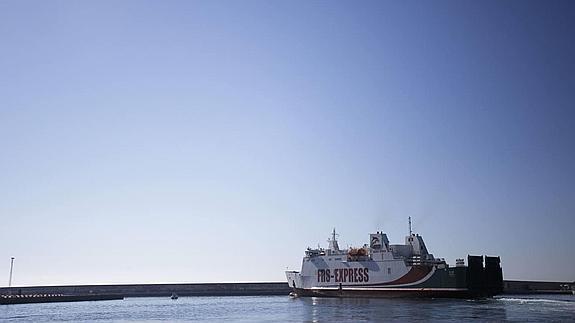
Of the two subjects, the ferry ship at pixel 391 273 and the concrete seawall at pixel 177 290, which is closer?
the ferry ship at pixel 391 273

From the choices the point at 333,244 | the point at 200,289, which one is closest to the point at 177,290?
the point at 200,289

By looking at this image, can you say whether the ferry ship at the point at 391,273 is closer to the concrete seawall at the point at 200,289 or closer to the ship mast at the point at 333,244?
the ship mast at the point at 333,244

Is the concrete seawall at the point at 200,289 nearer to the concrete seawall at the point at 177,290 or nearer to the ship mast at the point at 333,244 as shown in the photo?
the concrete seawall at the point at 177,290

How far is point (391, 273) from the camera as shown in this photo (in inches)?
2074

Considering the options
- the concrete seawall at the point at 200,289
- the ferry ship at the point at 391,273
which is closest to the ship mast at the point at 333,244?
the ferry ship at the point at 391,273

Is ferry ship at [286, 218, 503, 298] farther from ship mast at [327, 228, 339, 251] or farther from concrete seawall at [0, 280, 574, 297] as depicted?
concrete seawall at [0, 280, 574, 297]

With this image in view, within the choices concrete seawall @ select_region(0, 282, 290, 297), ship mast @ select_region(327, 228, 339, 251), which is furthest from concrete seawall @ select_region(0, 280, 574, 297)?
ship mast @ select_region(327, 228, 339, 251)

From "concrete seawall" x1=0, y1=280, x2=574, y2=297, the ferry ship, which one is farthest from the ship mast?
"concrete seawall" x1=0, y1=280, x2=574, y2=297

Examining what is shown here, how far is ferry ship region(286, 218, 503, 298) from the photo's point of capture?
4931 centimetres

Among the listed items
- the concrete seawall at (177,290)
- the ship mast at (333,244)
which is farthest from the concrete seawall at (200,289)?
the ship mast at (333,244)

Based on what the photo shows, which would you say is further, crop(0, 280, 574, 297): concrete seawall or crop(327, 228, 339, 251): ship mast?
crop(0, 280, 574, 297): concrete seawall

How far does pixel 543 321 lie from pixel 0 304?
57705 mm

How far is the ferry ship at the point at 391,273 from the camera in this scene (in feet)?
162

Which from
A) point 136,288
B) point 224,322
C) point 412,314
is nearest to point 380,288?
point 412,314
